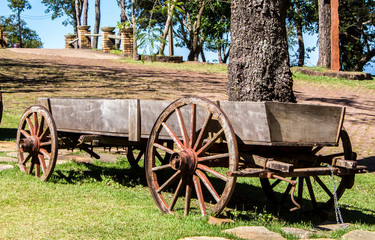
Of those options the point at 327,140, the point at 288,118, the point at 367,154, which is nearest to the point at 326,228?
the point at 327,140

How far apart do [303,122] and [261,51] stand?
1887 mm

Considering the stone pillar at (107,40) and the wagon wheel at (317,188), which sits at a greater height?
the stone pillar at (107,40)

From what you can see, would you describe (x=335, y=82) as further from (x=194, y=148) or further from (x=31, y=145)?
(x=194, y=148)

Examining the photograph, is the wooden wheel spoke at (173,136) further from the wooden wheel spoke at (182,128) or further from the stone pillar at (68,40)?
the stone pillar at (68,40)

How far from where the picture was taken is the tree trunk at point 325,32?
21.6 meters

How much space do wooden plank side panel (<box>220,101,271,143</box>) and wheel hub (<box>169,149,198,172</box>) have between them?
0.46 meters

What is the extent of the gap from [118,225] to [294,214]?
2.34 meters

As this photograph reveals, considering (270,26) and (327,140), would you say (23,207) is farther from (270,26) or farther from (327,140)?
(270,26)

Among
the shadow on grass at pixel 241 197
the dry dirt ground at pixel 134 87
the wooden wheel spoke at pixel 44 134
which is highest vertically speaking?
the dry dirt ground at pixel 134 87

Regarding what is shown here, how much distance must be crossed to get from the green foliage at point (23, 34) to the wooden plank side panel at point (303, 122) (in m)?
73.1

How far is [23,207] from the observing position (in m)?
4.71

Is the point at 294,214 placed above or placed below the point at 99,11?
below

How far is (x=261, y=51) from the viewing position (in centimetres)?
609

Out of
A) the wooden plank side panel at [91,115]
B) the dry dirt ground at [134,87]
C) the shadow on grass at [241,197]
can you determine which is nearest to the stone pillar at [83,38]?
the dry dirt ground at [134,87]
